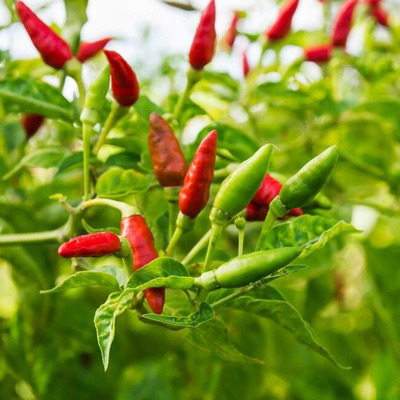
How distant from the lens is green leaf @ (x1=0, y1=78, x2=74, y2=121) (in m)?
1.13

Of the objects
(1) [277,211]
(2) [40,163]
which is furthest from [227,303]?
(2) [40,163]

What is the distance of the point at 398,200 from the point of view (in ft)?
5.21

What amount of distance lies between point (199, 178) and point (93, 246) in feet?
0.55

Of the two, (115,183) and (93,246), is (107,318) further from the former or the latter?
(115,183)

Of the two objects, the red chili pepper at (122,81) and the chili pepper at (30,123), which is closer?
the red chili pepper at (122,81)

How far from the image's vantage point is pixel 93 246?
31.7 inches

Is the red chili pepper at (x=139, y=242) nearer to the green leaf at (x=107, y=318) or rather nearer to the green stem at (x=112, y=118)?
the green leaf at (x=107, y=318)

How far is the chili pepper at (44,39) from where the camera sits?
112cm

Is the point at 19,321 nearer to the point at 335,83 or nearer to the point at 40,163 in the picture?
the point at 40,163

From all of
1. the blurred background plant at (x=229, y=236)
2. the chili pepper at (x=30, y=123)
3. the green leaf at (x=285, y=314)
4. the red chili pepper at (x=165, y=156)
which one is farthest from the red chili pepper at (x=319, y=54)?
the green leaf at (x=285, y=314)

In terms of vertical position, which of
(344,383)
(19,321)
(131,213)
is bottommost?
(344,383)

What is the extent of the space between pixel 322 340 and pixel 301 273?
0.43 m

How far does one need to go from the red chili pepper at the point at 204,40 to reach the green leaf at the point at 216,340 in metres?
0.47

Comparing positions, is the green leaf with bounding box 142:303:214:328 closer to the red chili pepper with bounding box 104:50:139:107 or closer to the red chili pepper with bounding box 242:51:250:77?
the red chili pepper with bounding box 104:50:139:107
